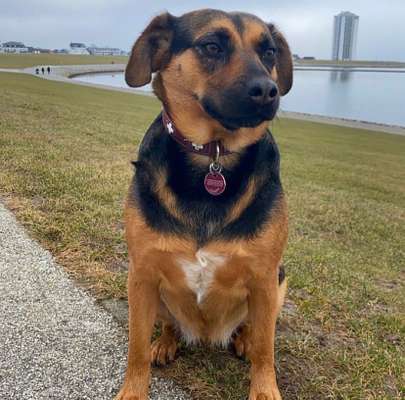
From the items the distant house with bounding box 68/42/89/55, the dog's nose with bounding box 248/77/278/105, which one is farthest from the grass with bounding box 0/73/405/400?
the distant house with bounding box 68/42/89/55

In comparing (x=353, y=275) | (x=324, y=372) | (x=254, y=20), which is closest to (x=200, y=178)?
(x=254, y=20)

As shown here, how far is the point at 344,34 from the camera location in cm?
17738

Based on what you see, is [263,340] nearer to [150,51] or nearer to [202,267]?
[202,267]

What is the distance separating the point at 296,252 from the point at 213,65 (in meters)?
2.95

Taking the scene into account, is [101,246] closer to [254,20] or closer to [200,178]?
[200,178]

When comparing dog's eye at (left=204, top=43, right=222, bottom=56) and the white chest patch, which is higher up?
dog's eye at (left=204, top=43, right=222, bottom=56)

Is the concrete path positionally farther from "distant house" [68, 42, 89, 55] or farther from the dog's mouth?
"distant house" [68, 42, 89, 55]

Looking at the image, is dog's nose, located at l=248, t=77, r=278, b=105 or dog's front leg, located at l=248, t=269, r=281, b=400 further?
dog's front leg, located at l=248, t=269, r=281, b=400

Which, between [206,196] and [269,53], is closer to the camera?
[206,196]

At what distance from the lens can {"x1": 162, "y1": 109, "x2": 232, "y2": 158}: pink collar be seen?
9.20 ft

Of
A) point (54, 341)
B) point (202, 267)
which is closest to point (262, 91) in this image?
point (202, 267)

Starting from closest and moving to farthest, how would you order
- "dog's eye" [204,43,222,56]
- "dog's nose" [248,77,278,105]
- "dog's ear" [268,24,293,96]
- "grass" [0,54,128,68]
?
"dog's nose" [248,77,278,105] → "dog's eye" [204,43,222,56] → "dog's ear" [268,24,293,96] → "grass" [0,54,128,68]

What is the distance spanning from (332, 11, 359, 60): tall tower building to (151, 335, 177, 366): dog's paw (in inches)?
7421

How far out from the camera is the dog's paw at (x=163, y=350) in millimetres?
2920
